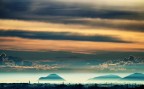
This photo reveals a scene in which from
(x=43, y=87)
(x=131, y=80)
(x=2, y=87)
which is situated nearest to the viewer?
(x=131, y=80)

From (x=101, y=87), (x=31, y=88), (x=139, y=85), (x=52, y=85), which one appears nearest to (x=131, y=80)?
(x=139, y=85)

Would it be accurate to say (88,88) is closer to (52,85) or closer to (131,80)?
(52,85)

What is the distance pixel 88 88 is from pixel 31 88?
2.75 metres

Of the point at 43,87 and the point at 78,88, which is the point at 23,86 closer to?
the point at 43,87

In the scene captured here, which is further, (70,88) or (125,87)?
(70,88)

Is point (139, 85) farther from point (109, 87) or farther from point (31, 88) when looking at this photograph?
point (31, 88)

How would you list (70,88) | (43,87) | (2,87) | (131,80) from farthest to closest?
1. (70,88)
2. (43,87)
3. (2,87)
4. (131,80)

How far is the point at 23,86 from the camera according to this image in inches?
762

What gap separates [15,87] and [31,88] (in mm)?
1118

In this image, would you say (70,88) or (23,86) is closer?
(23,86)

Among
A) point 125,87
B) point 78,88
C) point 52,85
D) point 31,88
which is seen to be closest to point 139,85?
point 125,87

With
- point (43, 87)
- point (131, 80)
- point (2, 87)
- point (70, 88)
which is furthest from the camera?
point (70, 88)

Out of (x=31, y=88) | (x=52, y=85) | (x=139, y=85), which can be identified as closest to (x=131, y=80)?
(x=139, y=85)

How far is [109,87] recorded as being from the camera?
62.0 ft
